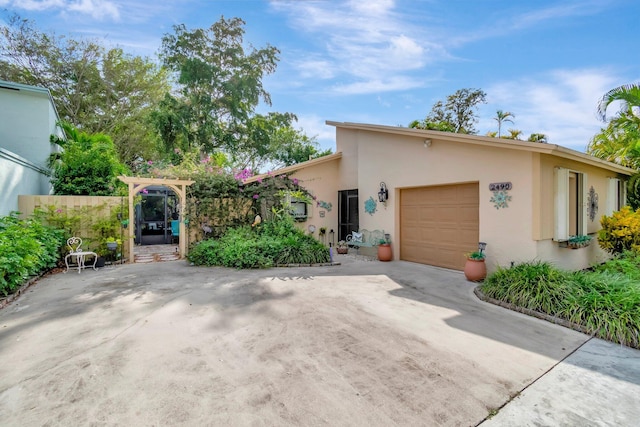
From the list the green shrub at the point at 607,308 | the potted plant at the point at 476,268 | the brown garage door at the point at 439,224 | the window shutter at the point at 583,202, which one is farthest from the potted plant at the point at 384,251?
the window shutter at the point at 583,202

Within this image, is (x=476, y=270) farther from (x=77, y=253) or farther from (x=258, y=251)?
(x=77, y=253)

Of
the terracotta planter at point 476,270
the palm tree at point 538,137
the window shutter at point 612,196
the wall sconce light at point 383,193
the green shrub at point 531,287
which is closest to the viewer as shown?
the green shrub at point 531,287

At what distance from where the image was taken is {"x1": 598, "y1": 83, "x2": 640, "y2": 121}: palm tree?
24.7 feet

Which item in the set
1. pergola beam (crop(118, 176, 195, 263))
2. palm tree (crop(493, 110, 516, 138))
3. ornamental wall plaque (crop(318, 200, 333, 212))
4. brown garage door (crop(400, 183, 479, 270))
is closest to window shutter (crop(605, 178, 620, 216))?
brown garage door (crop(400, 183, 479, 270))

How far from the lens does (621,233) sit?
7055 millimetres

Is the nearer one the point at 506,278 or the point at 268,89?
the point at 506,278

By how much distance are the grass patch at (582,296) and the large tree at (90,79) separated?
19.0 metres

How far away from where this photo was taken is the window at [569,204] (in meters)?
6.47

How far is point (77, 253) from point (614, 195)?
14.7 m

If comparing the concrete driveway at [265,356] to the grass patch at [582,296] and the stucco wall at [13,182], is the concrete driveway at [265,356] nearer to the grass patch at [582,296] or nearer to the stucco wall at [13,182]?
the grass patch at [582,296]

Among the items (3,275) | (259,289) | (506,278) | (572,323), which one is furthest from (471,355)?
(3,275)

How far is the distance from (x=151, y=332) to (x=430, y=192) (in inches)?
277

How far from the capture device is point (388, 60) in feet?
31.5

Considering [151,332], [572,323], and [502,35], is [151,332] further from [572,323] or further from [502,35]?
[502,35]
